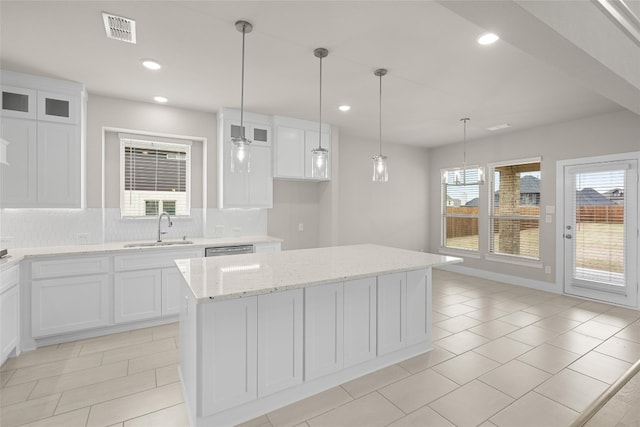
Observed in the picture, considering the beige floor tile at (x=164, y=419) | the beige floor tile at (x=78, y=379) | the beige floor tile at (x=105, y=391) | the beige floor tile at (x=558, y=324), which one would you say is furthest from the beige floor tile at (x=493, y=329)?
the beige floor tile at (x=78, y=379)

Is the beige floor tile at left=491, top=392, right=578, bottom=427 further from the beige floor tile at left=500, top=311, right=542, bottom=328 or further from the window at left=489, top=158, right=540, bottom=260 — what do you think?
the window at left=489, top=158, right=540, bottom=260

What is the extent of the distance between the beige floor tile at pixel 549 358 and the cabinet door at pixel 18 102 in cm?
533

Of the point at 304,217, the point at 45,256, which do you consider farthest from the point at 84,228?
the point at 304,217

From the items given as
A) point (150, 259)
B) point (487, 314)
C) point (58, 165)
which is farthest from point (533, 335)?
point (58, 165)

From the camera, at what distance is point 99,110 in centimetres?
373

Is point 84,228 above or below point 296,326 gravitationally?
above

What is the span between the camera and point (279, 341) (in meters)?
2.13

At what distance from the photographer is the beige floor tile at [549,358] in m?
2.71

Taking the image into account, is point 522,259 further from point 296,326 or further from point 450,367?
point 296,326

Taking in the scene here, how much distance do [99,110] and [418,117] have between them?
4208 millimetres

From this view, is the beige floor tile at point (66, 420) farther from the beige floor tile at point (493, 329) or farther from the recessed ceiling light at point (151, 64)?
the beige floor tile at point (493, 329)

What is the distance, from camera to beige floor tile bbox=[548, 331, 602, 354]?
9.96 feet

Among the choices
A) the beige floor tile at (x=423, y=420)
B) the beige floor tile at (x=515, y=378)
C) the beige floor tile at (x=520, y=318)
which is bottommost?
the beige floor tile at (x=423, y=420)

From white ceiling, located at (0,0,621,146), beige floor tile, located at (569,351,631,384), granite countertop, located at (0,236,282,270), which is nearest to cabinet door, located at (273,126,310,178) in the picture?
white ceiling, located at (0,0,621,146)
